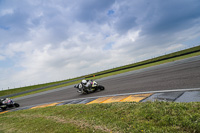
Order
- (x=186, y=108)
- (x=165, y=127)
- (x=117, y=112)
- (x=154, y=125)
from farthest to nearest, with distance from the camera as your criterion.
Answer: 1. (x=117, y=112)
2. (x=186, y=108)
3. (x=154, y=125)
4. (x=165, y=127)

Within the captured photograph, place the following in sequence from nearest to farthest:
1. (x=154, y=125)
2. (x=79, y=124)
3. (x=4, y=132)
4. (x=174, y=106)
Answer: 1. (x=154, y=125)
2. (x=174, y=106)
3. (x=79, y=124)
4. (x=4, y=132)

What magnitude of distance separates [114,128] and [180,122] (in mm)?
1404

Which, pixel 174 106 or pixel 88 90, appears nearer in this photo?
pixel 174 106

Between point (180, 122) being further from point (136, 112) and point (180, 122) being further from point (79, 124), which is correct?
point (79, 124)

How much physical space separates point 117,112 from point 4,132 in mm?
4270

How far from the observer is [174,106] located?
3.45m

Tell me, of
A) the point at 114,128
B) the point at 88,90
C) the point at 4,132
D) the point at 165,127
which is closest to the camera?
the point at 165,127

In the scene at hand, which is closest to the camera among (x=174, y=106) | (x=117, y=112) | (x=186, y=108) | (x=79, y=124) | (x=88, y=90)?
(x=186, y=108)

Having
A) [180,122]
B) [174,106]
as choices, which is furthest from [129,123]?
[174,106]

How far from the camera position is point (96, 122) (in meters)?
3.55

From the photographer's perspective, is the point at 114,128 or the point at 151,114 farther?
the point at 151,114

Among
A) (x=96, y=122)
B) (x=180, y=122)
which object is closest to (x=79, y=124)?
(x=96, y=122)

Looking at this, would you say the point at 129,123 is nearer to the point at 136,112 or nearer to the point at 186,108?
the point at 136,112

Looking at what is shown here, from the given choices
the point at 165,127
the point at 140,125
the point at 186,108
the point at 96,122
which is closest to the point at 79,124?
the point at 96,122
